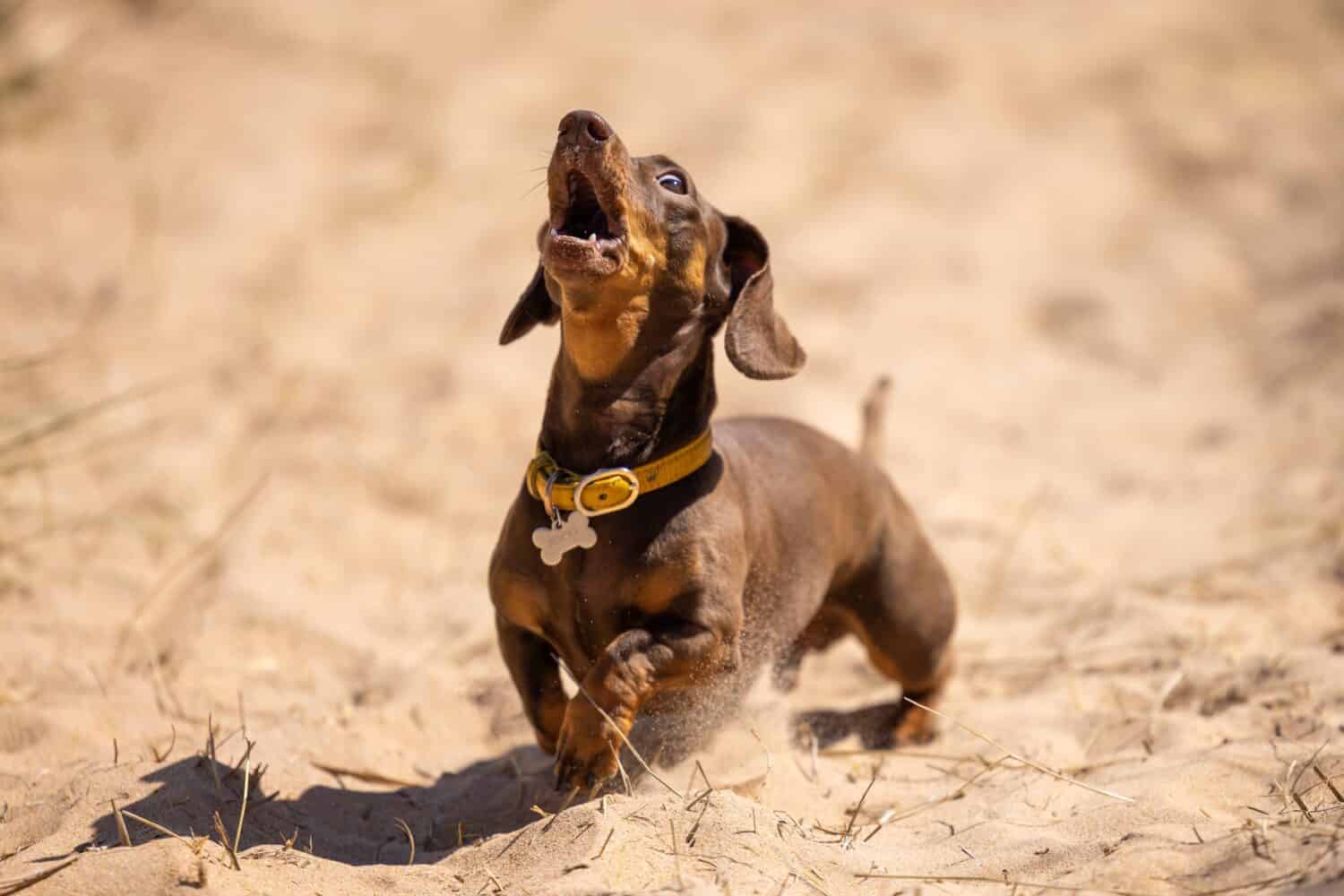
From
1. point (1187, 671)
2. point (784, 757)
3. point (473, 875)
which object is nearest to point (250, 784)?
point (473, 875)

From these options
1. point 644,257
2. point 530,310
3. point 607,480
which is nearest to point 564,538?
point 607,480

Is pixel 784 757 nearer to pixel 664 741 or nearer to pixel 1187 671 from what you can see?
pixel 664 741

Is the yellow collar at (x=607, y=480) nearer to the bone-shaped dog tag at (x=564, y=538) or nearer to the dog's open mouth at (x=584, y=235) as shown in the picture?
the bone-shaped dog tag at (x=564, y=538)

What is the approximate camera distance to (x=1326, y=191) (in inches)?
369

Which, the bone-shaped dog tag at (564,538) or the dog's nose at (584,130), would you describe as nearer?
the dog's nose at (584,130)

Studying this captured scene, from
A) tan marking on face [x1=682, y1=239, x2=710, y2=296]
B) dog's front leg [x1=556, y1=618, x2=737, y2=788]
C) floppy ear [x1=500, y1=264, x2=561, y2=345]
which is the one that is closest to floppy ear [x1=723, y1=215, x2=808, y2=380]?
tan marking on face [x1=682, y1=239, x2=710, y2=296]

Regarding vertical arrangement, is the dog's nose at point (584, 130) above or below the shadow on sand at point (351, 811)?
above

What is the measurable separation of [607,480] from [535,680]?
599 millimetres

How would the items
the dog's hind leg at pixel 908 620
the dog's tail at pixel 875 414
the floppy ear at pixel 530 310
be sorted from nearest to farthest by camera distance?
the floppy ear at pixel 530 310
the dog's hind leg at pixel 908 620
the dog's tail at pixel 875 414

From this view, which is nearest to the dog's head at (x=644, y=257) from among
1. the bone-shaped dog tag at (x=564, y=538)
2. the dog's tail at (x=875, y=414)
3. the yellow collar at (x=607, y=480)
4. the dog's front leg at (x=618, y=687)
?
the yellow collar at (x=607, y=480)

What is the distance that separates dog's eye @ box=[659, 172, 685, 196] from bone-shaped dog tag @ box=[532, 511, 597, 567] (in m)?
0.85

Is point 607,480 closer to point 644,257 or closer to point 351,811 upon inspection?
point 644,257

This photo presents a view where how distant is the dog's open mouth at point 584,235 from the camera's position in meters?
3.02

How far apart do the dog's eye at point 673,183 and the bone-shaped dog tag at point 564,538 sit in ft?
Answer: 2.79
